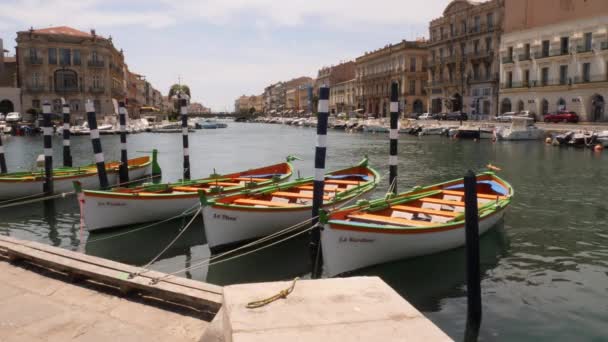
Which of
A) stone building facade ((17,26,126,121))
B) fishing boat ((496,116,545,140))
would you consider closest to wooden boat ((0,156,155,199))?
fishing boat ((496,116,545,140))

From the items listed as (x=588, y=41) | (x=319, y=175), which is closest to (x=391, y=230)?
(x=319, y=175)

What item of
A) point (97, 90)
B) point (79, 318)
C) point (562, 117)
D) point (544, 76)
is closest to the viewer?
point (79, 318)

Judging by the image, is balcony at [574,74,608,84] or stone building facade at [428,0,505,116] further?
stone building facade at [428,0,505,116]

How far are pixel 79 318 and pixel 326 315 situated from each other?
3.51m

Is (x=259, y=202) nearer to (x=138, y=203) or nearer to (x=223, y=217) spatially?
(x=223, y=217)

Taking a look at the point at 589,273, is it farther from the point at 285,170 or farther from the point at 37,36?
the point at 37,36

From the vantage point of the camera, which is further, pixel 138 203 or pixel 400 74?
pixel 400 74

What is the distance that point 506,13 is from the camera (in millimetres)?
64375

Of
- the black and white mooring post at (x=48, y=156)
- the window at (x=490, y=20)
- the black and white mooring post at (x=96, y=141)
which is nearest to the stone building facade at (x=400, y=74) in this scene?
the window at (x=490, y=20)

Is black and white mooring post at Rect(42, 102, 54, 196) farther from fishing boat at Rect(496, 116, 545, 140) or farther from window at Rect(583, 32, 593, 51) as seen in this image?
window at Rect(583, 32, 593, 51)

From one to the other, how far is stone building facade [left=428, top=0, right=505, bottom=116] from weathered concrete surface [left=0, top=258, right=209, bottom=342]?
2651 inches

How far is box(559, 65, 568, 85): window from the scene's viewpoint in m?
54.9

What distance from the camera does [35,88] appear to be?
253 feet

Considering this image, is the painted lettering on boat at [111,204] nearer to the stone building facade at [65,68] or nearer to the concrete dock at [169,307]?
the concrete dock at [169,307]
